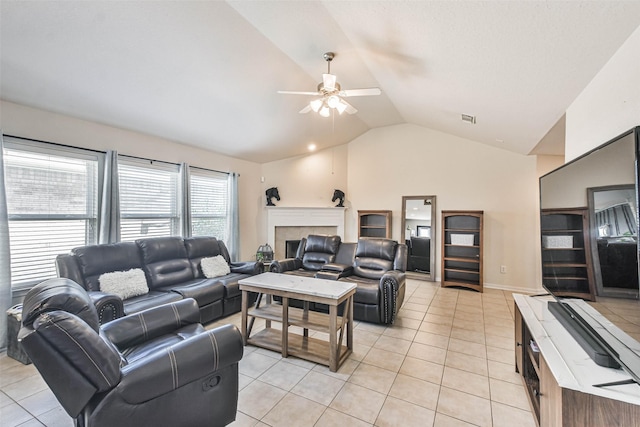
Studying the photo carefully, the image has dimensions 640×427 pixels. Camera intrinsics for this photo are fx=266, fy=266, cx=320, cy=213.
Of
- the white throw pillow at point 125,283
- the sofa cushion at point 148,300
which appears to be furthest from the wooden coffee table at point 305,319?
the white throw pillow at point 125,283

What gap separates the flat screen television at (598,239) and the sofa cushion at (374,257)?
2.06m

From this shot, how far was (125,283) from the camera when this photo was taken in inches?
116

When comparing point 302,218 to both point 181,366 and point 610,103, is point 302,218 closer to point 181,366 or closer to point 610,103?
point 181,366

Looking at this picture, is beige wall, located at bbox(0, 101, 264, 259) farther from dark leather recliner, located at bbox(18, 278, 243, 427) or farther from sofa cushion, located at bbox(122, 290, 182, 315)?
dark leather recliner, located at bbox(18, 278, 243, 427)

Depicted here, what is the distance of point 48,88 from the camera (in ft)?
8.48

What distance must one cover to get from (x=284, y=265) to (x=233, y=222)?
1.65m

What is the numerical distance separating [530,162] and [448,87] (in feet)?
9.58

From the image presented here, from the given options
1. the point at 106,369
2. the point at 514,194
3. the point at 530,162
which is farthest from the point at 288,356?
the point at 530,162

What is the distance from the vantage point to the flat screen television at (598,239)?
109 centimetres

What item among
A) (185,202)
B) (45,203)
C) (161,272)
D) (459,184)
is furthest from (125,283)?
(459,184)

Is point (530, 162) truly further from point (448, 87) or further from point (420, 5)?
point (420, 5)

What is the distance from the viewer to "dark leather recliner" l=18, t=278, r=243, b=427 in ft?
3.77

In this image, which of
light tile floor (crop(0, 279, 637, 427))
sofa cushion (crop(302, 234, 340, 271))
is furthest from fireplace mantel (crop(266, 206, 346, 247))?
light tile floor (crop(0, 279, 637, 427))

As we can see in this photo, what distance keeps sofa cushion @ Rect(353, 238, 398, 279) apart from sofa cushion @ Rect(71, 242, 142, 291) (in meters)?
2.92
